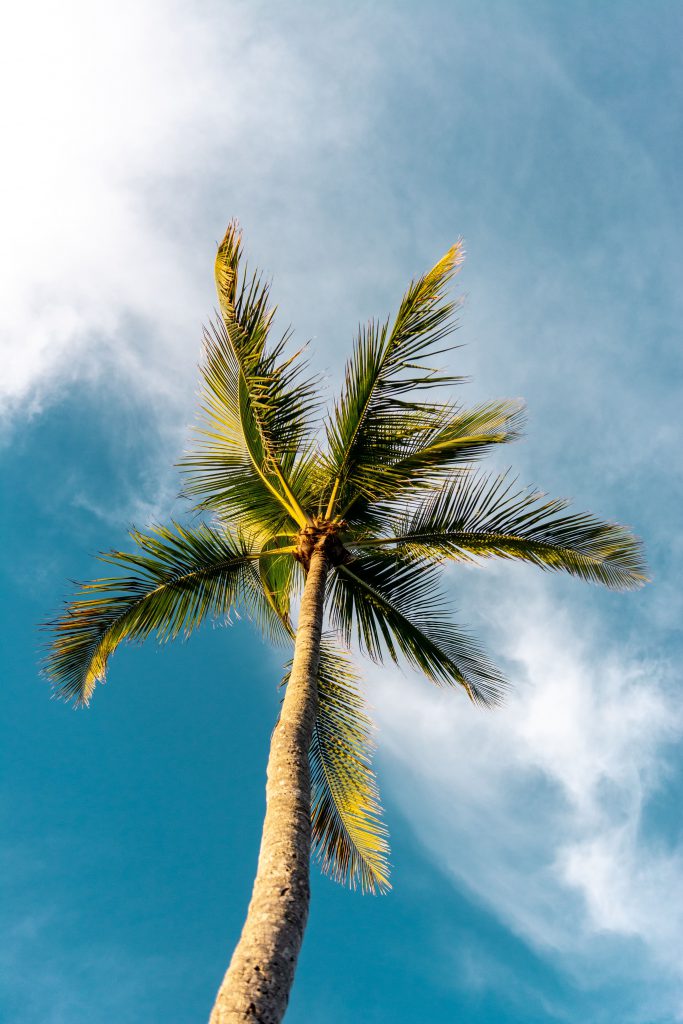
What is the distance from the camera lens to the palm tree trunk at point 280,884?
318 cm

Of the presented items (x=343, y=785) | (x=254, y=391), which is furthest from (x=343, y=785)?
(x=254, y=391)

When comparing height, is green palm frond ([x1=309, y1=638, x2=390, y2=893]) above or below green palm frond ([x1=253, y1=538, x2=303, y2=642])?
below

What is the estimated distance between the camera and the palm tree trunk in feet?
10.4

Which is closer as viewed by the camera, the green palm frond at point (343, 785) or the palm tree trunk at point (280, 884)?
the palm tree trunk at point (280, 884)

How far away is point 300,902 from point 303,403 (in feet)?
16.1

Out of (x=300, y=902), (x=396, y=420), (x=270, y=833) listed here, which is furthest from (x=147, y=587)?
(x=300, y=902)

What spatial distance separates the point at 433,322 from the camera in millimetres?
6996

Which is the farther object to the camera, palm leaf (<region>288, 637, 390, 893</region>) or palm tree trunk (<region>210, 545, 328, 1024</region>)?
palm leaf (<region>288, 637, 390, 893</region>)

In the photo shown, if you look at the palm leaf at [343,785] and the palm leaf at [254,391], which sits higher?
the palm leaf at [254,391]

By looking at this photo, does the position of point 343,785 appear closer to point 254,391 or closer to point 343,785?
point 343,785

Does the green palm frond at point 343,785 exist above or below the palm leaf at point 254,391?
below

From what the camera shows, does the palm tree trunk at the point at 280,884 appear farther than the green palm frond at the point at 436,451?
No

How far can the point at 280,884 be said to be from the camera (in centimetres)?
388

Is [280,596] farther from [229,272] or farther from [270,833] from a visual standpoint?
[270,833]
